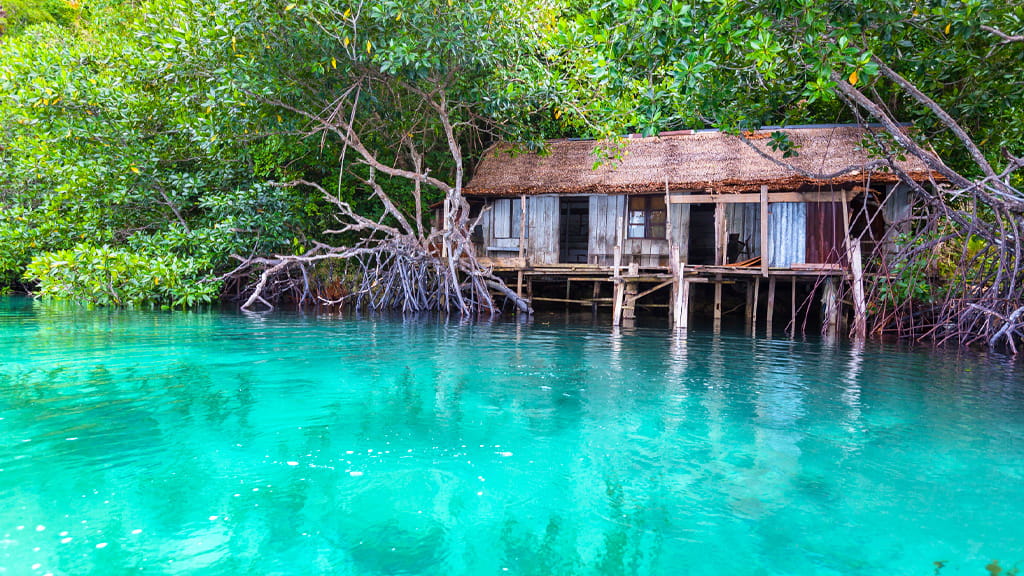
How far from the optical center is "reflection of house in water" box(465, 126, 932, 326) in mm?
13680

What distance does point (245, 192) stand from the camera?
15.4 metres

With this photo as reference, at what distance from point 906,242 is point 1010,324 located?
9.87 feet

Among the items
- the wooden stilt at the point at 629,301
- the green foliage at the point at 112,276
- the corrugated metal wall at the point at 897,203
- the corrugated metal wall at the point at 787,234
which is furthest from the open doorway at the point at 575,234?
the green foliage at the point at 112,276

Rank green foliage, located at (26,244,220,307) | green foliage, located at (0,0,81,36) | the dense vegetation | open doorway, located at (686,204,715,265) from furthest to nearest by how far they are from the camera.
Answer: green foliage, located at (0,0,81,36) → open doorway, located at (686,204,715,265) → green foliage, located at (26,244,220,307) → the dense vegetation

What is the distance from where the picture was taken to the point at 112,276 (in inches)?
540

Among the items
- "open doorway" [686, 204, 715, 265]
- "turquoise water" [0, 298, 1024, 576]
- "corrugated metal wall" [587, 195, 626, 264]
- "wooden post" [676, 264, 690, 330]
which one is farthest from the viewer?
"open doorway" [686, 204, 715, 265]

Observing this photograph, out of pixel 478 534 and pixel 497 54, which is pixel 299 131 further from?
pixel 478 534

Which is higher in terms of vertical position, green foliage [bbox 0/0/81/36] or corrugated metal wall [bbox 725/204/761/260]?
green foliage [bbox 0/0/81/36]

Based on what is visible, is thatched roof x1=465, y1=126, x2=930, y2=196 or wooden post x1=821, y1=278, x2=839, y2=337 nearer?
wooden post x1=821, y1=278, x2=839, y2=337

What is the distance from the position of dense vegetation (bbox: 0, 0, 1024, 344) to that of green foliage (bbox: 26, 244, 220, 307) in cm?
6

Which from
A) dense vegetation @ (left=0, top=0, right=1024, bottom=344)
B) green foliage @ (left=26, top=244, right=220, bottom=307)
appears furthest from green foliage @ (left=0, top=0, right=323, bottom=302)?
green foliage @ (left=26, top=244, right=220, bottom=307)

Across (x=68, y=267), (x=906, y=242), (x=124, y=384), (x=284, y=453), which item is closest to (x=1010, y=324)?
(x=906, y=242)

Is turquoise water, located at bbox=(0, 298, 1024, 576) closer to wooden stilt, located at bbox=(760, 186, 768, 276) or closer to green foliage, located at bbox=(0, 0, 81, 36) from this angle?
wooden stilt, located at bbox=(760, 186, 768, 276)

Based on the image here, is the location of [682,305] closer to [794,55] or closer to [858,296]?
[858,296]
